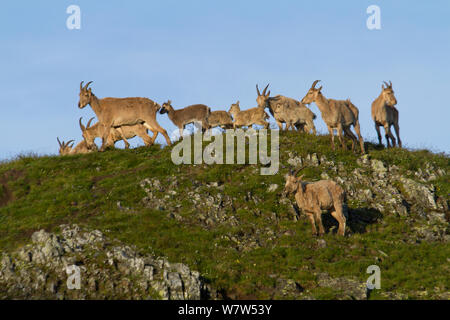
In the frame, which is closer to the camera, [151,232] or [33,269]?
[33,269]

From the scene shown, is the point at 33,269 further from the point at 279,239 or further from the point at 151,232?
the point at 279,239

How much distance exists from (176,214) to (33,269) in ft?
20.5

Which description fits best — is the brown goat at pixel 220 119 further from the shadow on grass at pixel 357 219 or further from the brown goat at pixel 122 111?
the shadow on grass at pixel 357 219

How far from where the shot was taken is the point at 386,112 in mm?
29891

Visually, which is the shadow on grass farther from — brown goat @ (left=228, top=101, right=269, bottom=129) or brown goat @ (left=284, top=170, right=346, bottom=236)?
brown goat @ (left=228, top=101, right=269, bottom=129)

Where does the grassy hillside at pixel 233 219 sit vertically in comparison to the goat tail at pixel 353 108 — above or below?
below

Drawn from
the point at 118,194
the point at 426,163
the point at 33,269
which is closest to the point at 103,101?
the point at 118,194

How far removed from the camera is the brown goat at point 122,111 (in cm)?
3016

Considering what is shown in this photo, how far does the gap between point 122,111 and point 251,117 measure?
7.31 metres

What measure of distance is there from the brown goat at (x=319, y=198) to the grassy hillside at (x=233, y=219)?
65 cm

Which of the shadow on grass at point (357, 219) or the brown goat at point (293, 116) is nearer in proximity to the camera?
the shadow on grass at point (357, 219)

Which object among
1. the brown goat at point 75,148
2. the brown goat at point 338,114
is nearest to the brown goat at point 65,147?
the brown goat at point 75,148

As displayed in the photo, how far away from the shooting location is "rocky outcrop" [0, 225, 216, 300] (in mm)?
16516
